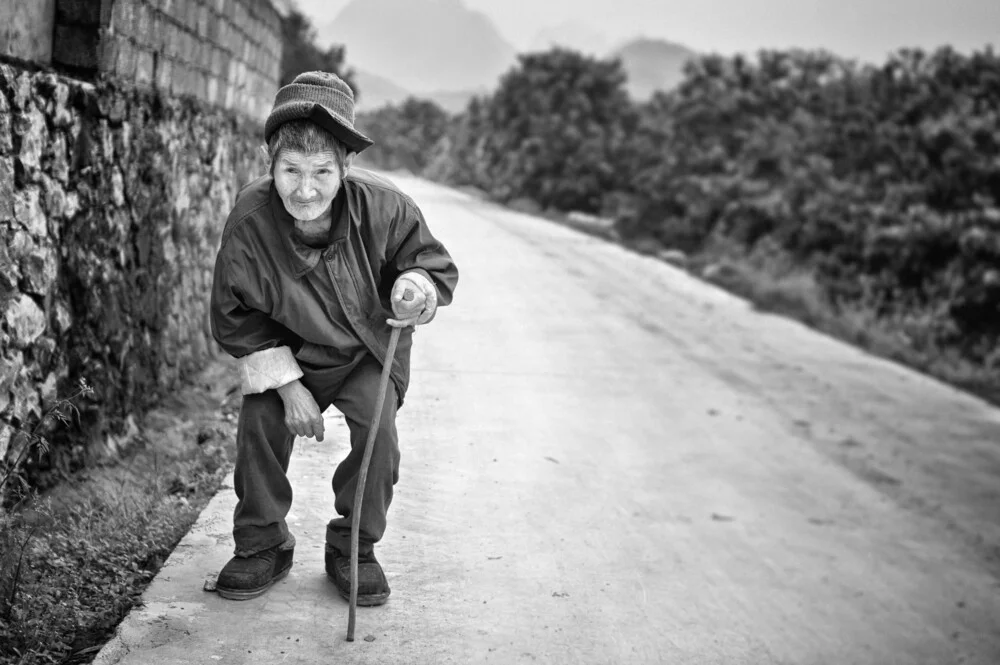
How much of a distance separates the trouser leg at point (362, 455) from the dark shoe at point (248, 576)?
0.68 ft

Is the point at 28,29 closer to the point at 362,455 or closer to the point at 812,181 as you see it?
the point at 362,455

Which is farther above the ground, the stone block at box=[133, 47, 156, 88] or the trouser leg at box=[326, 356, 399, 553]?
the stone block at box=[133, 47, 156, 88]

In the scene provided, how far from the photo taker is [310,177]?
2.74 metres

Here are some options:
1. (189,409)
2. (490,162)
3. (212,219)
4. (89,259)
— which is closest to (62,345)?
(89,259)

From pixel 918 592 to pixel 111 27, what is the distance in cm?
394

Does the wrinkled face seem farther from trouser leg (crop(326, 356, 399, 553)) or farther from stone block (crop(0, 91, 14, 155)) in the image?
stone block (crop(0, 91, 14, 155))

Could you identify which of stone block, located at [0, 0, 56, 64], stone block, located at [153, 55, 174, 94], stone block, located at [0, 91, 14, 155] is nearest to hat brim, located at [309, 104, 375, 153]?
stone block, located at [0, 91, 14, 155]

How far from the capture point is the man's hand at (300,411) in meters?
2.85


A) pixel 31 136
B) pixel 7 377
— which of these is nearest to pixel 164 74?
pixel 31 136

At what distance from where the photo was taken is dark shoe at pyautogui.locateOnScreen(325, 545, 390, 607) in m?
3.00

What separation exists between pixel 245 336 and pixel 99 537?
90 centimetres

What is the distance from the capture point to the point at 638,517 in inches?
172

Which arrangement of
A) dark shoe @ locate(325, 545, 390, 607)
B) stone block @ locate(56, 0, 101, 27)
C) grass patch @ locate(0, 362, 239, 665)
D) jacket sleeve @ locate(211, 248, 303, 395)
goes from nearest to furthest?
grass patch @ locate(0, 362, 239, 665), jacket sleeve @ locate(211, 248, 303, 395), dark shoe @ locate(325, 545, 390, 607), stone block @ locate(56, 0, 101, 27)

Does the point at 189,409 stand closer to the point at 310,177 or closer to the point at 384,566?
the point at 384,566
